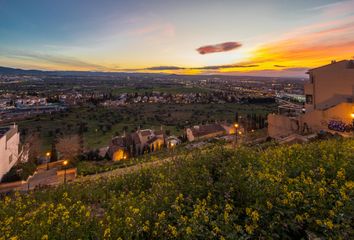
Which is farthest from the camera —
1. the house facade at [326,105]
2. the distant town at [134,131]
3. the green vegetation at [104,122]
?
the green vegetation at [104,122]

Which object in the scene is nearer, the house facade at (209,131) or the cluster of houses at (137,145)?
the cluster of houses at (137,145)

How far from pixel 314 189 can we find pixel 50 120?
235 ft

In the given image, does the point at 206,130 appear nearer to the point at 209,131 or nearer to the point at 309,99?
the point at 209,131

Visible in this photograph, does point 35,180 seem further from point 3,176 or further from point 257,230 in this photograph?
point 257,230

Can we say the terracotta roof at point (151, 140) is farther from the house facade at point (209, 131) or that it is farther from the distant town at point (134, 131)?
the house facade at point (209, 131)

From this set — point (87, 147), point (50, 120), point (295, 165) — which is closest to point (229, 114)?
point (87, 147)

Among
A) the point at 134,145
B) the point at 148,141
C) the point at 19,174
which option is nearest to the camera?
the point at 19,174

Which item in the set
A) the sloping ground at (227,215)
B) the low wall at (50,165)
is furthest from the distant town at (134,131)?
the sloping ground at (227,215)

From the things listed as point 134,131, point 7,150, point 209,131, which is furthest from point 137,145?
point 7,150

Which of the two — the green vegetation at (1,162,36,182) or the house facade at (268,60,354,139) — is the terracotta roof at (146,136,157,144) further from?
the house facade at (268,60,354,139)

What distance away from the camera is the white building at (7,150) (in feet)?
90.8

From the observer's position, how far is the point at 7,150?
29.6m

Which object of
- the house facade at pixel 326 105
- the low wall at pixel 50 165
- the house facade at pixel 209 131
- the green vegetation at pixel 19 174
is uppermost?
the house facade at pixel 326 105

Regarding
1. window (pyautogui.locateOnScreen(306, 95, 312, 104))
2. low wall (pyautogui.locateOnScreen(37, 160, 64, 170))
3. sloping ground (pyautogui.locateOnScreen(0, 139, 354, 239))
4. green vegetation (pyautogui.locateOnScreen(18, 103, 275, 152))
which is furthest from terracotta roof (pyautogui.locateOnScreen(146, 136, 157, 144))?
sloping ground (pyautogui.locateOnScreen(0, 139, 354, 239))
